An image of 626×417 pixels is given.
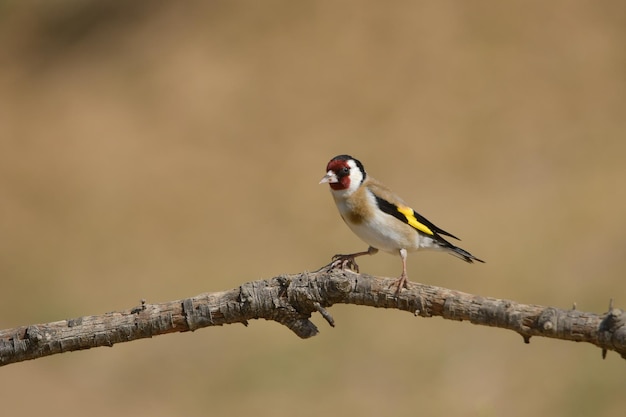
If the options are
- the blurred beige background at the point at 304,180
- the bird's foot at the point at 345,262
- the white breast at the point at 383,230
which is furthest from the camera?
the blurred beige background at the point at 304,180

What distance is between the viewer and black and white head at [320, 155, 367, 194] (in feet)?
21.9

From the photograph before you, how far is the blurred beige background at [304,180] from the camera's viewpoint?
12.4 metres

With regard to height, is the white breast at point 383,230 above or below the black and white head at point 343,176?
below

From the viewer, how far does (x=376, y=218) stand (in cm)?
645

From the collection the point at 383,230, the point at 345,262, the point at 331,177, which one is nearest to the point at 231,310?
the point at 345,262

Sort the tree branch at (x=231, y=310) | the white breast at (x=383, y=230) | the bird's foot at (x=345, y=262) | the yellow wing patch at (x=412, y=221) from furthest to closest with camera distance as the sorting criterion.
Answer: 1. the yellow wing patch at (x=412, y=221)
2. the white breast at (x=383, y=230)
3. the bird's foot at (x=345, y=262)
4. the tree branch at (x=231, y=310)

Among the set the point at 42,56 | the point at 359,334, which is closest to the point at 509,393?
the point at 359,334

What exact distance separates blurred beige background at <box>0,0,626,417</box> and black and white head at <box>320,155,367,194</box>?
5427mm

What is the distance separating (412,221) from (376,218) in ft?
1.00

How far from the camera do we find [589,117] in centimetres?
1619

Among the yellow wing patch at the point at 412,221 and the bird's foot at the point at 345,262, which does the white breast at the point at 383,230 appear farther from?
the bird's foot at the point at 345,262

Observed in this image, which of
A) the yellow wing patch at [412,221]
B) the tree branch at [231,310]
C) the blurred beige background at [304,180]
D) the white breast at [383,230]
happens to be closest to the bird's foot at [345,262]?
the white breast at [383,230]

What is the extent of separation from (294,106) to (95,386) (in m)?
6.91

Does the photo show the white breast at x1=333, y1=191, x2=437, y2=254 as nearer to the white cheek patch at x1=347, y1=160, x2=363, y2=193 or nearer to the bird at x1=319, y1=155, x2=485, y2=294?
the bird at x1=319, y1=155, x2=485, y2=294
